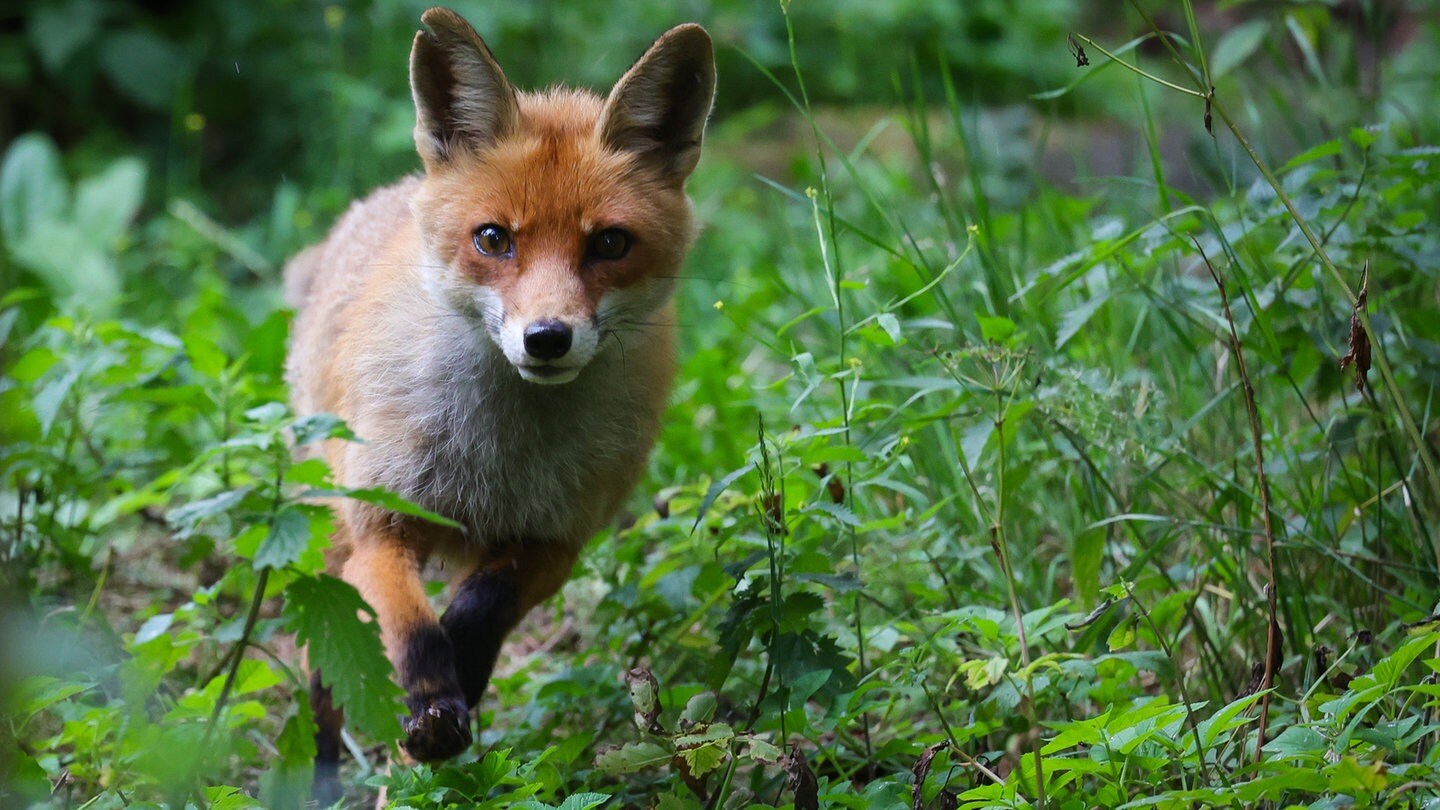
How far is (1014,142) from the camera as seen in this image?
8.65m

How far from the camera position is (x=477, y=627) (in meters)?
3.35

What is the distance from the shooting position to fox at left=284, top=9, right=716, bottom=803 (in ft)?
11.0

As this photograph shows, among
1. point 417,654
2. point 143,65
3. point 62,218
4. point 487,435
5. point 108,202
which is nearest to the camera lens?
point 417,654

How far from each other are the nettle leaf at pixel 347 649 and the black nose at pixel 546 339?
80 cm

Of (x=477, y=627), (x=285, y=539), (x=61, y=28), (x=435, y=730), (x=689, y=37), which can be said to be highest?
(x=61, y=28)

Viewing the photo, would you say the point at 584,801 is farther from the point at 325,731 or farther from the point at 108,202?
the point at 108,202

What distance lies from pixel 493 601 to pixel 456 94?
1.43 metres

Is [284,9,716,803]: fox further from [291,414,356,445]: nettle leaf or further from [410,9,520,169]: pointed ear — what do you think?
[291,414,356,445]: nettle leaf

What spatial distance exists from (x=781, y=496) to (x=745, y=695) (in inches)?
34.7

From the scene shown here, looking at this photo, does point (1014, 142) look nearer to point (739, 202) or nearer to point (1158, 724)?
point (739, 202)

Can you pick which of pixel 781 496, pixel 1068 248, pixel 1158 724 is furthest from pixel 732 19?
pixel 1158 724

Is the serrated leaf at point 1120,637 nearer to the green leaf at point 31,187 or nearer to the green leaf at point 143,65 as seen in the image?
the green leaf at point 31,187

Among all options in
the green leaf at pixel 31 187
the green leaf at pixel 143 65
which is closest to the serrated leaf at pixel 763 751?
the green leaf at pixel 31 187

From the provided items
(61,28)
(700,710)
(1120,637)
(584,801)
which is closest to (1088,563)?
(1120,637)
